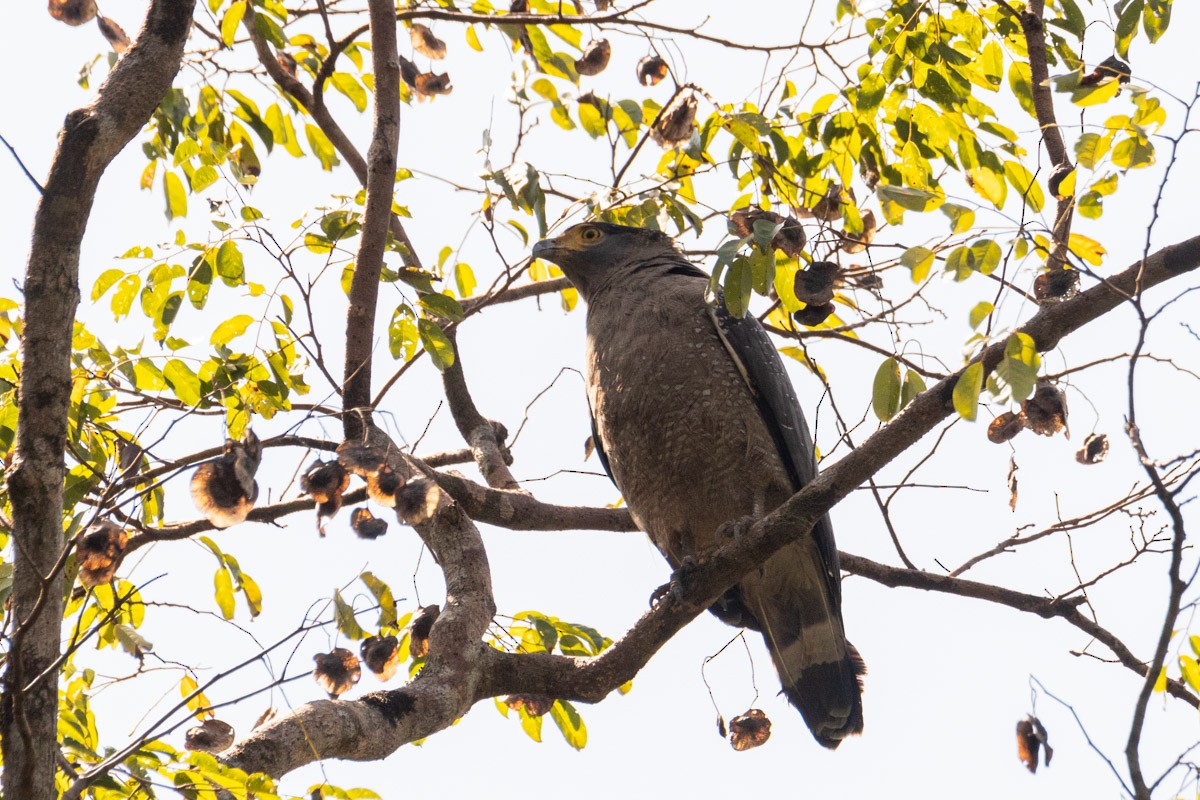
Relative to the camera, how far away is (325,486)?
3.06 meters

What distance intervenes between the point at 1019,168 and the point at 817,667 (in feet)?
7.29

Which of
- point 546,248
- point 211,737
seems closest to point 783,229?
point 546,248

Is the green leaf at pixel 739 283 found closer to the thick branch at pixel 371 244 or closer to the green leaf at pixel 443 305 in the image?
the green leaf at pixel 443 305

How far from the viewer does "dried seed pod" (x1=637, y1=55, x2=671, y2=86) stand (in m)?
4.87

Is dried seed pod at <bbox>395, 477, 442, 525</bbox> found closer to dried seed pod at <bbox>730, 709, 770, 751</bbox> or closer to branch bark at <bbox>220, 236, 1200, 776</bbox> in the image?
branch bark at <bbox>220, 236, 1200, 776</bbox>

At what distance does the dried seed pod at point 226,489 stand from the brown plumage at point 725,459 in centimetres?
221

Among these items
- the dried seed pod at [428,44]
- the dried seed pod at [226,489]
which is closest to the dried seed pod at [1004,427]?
the dried seed pod at [226,489]

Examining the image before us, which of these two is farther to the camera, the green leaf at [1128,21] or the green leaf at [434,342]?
the green leaf at [434,342]

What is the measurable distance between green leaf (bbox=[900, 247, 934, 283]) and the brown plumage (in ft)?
5.64

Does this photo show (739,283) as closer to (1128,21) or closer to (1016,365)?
(1016,365)

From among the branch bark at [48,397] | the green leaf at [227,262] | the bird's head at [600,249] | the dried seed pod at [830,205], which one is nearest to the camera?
the branch bark at [48,397]

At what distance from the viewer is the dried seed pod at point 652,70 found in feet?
16.0

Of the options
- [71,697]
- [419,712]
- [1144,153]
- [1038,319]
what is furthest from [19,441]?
[1144,153]

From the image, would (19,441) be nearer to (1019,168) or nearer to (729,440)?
(729,440)
